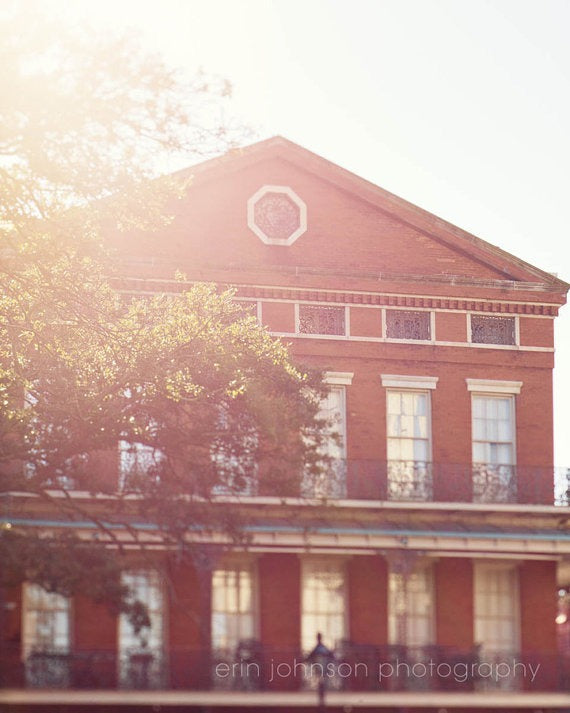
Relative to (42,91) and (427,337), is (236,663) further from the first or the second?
(42,91)

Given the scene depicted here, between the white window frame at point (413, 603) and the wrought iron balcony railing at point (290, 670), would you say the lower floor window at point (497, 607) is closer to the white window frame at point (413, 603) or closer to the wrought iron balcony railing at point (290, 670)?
the white window frame at point (413, 603)

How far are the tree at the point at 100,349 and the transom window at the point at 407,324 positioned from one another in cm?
680

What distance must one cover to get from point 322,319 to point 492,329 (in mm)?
3590

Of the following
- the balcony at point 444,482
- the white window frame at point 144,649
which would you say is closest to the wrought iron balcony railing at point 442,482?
the balcony at point 444,482

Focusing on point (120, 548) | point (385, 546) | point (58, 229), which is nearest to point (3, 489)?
point (120, 548)

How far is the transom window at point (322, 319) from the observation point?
118 feet

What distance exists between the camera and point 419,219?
37.2m

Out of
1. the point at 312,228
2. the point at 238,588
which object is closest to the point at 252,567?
the point at 238,588

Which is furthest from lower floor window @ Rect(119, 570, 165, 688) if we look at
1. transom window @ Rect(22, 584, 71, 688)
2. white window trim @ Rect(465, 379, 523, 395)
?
white window trim @ Rect(465, 379, 523, 395)

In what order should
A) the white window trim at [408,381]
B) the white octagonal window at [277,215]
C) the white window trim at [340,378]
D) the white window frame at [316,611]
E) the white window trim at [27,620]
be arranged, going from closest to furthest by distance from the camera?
the white window trim at [27,620], the white window frame at [316,611], the white window trim at [340,378], the white window trim at [408,381], the white octagonal window at [277,215]

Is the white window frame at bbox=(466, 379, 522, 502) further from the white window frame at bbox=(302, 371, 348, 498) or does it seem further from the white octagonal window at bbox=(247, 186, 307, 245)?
the white octagonal window at bbox=(247, 186, 307, 245)

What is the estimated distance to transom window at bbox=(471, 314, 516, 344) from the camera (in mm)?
36938

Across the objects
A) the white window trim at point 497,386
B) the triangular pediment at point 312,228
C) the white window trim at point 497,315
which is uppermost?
the triangular pediment at point 312,228

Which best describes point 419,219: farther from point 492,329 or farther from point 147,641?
point 147,641
